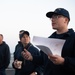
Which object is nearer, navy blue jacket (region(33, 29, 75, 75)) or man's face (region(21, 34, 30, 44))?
navy blue jacket (region(33, 29, 75, 75))

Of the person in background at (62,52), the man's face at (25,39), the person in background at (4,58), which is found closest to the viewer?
the person in background at (62,52)

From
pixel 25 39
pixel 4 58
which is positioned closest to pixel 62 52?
pixel 25 39

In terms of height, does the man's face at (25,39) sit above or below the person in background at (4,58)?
above

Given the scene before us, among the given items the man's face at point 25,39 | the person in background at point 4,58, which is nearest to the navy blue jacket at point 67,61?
the man's face at point 25,39

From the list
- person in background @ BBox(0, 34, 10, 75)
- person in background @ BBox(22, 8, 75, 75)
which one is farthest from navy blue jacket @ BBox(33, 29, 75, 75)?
person in background @ BBox(0, 34, 10, 75)

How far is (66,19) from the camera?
2.40 meters

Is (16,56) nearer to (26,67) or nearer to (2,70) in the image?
(26,67)

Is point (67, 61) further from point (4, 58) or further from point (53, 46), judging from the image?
point (4, 58)

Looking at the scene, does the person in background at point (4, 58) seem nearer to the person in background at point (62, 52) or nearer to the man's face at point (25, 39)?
the man's face at point (25, 39)

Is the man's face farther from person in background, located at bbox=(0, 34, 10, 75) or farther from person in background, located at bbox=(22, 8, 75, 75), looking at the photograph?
person in background, located at bbox=(0, 34, 10, 75)

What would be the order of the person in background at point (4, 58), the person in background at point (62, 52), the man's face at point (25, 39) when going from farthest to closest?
the person in background at point (4, 58) < the man's face at point (25, 39) < the person in background at point (62, 52)

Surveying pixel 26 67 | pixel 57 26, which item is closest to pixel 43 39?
pixel 57 26

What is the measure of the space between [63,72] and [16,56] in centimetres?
185

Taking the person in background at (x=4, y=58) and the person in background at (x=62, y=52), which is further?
the person in background at (x=4, y=58)
